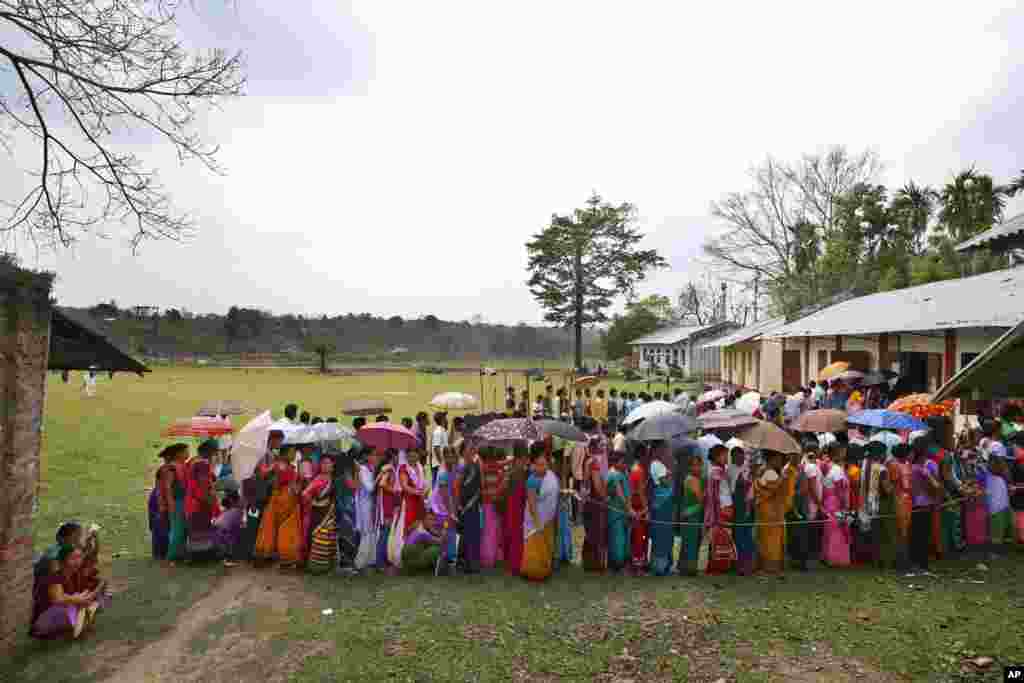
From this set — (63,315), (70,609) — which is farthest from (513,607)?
(63,315)

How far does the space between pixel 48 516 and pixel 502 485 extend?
6.67 metres

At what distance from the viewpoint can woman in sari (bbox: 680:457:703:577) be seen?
6316 mm

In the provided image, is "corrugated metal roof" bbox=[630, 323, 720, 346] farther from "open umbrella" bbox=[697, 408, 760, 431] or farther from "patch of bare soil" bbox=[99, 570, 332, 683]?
"patch of bare soil" bbox=[99, 570, 332, 683]

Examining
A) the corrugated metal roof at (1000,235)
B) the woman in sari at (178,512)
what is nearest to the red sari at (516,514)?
the woman in sari at (178,512)

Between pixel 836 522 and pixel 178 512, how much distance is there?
7.02 m

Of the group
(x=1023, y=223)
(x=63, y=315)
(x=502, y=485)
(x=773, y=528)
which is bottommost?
(x=773, y=528)

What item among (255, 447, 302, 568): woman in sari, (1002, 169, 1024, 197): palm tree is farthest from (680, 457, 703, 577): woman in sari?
(1002, 169, 1024, 197): palm tree

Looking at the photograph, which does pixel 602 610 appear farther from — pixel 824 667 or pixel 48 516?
pixel 48 516

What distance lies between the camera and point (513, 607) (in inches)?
218

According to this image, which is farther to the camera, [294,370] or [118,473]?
[294,370]

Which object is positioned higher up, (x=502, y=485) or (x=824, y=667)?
(x=502, y=485)

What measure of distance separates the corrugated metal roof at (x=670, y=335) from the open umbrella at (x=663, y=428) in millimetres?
32803

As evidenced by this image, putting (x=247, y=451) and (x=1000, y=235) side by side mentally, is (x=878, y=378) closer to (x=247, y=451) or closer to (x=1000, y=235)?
(x=1000, y=235)

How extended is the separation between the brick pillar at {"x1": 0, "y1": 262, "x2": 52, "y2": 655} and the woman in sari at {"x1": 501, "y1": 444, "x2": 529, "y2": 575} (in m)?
4.06
